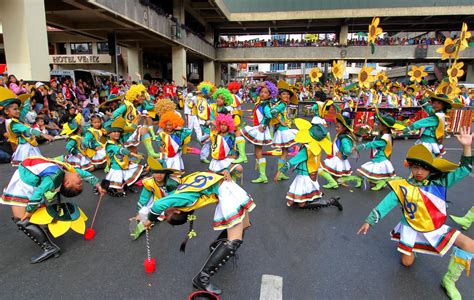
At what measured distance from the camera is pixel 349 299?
2.87 m

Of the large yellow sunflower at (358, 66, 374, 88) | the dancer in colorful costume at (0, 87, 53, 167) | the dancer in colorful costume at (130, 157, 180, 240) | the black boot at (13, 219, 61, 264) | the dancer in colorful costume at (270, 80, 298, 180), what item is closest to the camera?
the dancer in colorful costume at (130, 157, 180, 240)

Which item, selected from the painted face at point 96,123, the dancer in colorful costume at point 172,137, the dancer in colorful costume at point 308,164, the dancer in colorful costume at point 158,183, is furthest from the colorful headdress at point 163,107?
the dancer in colorful costume at point 158,183

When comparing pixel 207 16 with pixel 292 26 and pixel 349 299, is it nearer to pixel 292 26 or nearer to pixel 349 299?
pixel 292 26

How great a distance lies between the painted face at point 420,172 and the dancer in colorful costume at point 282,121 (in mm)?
3206

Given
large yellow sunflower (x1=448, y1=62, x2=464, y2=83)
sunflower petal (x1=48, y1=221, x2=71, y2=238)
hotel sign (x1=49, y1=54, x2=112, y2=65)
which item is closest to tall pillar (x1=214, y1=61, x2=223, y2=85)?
hotel sign (x1=49, y1=54, x2=112, y2=65)

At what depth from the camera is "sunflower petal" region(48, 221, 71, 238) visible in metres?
3.36

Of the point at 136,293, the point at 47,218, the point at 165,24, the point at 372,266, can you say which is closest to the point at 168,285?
the point at 136,293

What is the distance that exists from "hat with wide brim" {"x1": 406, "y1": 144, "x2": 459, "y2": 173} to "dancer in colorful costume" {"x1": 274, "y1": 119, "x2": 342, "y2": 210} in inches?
67.6

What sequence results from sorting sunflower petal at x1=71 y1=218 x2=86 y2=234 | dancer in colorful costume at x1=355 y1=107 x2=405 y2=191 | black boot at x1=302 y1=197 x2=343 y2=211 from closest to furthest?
sunflower petal at x1=71 y1=218 x2=86 y2=234
black boot at x1=302 y1=197 x2=343 y2=211
dancer in colorful costume at x1=355 y1=107 x2=405 y2=191

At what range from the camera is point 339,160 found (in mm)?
5895

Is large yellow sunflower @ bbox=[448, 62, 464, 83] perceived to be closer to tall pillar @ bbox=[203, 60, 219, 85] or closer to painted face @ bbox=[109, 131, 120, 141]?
painted face @ bbox=[109, 131, 120, 141]

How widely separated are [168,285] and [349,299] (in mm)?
1744

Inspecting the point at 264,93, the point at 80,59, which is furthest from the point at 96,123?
the point at 80,59

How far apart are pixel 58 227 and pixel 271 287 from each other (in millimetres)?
2416
